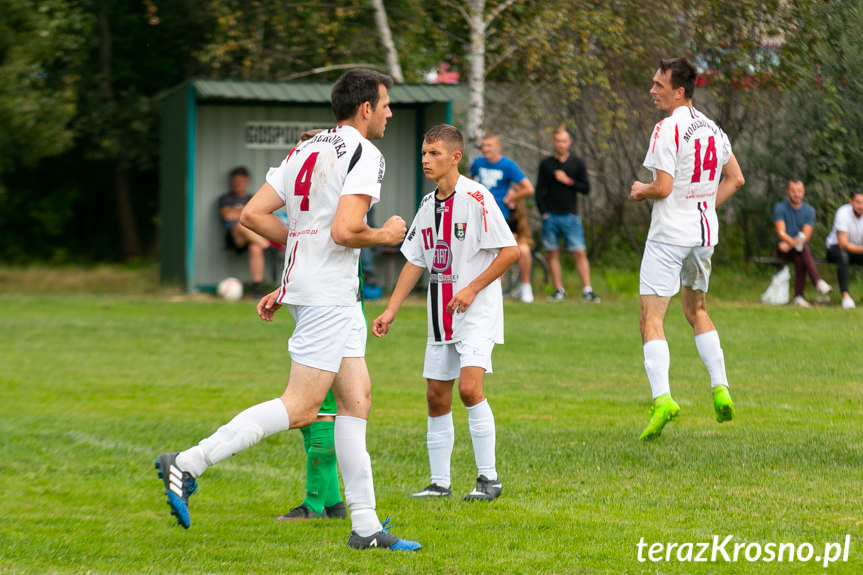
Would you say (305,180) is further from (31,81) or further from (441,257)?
(31,81)

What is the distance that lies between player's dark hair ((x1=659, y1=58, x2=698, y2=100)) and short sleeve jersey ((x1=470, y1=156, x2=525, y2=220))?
8.25 m

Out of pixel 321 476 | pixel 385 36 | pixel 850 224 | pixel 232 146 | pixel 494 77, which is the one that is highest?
pixel 385 36

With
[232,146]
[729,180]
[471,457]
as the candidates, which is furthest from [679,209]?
[232,146]

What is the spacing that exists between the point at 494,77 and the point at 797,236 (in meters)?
8.26

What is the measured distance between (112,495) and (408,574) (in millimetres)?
2561

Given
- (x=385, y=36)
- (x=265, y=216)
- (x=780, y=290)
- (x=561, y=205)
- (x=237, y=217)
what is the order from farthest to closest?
1. (x=385, y=36)
2. (x=237, y=217)
3. (x=561, y=205)
4. (x=780, y=290)
5. (x=265, y=216)

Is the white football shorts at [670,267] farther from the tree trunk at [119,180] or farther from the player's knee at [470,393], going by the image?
the tree trunk at [119,180]

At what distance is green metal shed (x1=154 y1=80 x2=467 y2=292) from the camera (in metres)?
19.4

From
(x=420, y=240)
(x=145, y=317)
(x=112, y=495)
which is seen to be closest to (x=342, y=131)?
(x=420, y=240)

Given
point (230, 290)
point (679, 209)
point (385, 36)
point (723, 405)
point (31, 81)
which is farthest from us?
point (31, 81)

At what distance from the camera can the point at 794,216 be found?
17031 mm

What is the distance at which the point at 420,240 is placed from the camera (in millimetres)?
6527

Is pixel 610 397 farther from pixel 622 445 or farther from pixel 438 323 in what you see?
pixel 438 323

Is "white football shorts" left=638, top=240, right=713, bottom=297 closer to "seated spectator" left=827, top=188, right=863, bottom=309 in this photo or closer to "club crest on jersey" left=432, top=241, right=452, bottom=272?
"club crest on jersey" left=432, top=241, right=452, bottom=272
